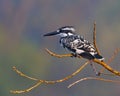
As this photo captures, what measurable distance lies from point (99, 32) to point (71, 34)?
33.1ft

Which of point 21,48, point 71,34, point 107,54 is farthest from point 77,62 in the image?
point 71,34

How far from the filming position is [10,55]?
13258mm

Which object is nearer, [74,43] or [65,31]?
[74,43]

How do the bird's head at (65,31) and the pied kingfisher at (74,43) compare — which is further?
the bird's head at (65,31)

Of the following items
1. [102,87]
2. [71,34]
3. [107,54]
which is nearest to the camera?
[71,34]

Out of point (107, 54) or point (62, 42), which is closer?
point (62, 42)

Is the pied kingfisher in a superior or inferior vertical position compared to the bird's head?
inferior

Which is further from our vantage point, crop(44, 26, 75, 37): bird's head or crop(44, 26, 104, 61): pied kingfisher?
crop(44, 26, 75, 37): bird's head

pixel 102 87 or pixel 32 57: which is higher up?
pixel 32 57

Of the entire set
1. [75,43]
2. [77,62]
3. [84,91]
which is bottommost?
[84,91]

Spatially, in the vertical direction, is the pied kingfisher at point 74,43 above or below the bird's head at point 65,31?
below

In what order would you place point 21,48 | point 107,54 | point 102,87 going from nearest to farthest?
point 107,54 < point 102,87 < point 21,48

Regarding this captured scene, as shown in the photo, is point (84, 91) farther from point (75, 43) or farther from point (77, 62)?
point (75, 43)

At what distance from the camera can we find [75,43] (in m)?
2.15
